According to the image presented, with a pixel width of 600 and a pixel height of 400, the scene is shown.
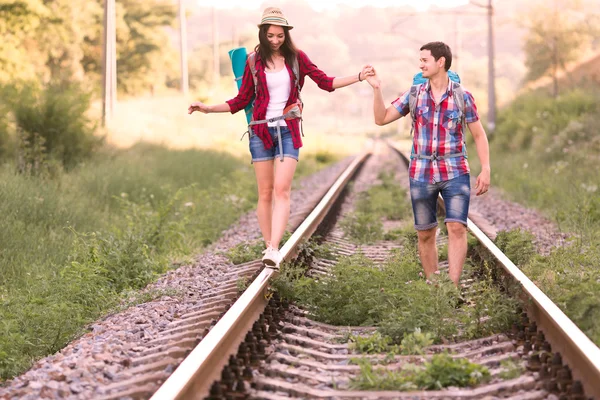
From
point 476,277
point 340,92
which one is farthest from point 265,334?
point 340,92

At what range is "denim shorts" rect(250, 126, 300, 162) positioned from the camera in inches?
256

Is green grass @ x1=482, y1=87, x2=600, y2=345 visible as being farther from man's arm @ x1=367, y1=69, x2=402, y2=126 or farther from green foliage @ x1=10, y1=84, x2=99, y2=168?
green foliage @ x1=10, y1=84, x2=99, y2=168

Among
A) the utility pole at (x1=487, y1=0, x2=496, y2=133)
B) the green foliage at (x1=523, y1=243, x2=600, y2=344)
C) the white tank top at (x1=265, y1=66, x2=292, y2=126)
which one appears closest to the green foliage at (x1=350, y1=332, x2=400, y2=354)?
the green foliage at (x1=523, y1=243, x2=600, y2=344)

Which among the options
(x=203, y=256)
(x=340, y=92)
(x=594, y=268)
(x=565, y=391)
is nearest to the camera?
(x=565, y=391)

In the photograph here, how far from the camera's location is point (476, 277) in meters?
6.93

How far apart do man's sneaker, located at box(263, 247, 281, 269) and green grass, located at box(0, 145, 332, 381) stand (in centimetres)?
99

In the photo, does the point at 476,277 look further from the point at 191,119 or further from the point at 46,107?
the point at 191,119

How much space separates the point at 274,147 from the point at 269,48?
2.49 ft

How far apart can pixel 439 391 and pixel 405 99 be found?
251 centimetres

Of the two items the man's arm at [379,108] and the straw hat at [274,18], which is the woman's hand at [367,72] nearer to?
the man's arm at [379,108]

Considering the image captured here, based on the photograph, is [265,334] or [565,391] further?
[265,334]

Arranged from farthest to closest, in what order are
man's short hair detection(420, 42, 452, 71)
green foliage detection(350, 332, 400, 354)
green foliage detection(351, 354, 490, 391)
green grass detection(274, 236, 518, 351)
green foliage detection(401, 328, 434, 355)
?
man's short hair detection(420, 42, 452, 71) → green grass detection(274, 236, 518, 351) → green foliage detection(350, 332, 400, 354) → green foliage detection(401, 328, 434, 355) → green foliage detection(351, 354, 490, 391)

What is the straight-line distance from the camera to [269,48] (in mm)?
6383

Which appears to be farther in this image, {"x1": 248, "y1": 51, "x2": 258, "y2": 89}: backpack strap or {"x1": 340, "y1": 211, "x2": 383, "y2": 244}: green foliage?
{"x1": 340, "y1": 211, "x2": 383, "y2": 244}: green foliage
